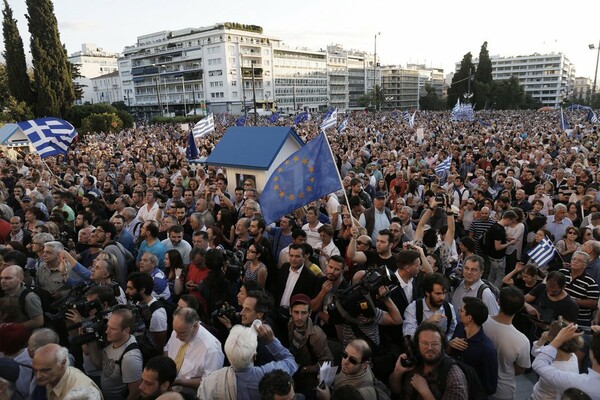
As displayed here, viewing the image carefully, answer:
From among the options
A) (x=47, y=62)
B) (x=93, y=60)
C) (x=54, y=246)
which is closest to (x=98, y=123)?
(x=47, y=62)

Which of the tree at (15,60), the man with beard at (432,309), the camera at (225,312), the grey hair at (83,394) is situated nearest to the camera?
the grey hair at (83,394)

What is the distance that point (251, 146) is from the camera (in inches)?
395

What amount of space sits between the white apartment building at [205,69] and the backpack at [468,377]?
3486 inches

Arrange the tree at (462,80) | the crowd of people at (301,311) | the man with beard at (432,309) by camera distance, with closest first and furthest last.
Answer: the crowd of people at (301,311) → the man with beard at (432,309) → the tree at (462,80)

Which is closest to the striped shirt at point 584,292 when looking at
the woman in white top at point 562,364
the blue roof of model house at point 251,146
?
the woman in white top at point 562,364

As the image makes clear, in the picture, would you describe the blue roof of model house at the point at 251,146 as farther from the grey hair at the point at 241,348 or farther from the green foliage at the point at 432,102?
the green foliage at the point at 432,102

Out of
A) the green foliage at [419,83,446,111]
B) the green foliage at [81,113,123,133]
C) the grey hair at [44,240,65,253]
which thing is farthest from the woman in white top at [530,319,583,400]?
the green foliage at [419,83,446,111]

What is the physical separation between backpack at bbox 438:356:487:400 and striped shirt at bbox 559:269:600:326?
6.55 feet

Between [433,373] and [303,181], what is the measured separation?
3392 mm

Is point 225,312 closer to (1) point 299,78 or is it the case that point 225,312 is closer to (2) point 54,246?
(2) point 54,246

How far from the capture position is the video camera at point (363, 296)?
11.1ft

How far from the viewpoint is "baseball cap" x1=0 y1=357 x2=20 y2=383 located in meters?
2.86

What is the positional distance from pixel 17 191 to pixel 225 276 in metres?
6.76

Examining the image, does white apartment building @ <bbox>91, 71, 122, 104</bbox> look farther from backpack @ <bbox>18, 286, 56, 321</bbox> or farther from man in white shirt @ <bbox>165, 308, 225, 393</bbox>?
man in white shirt @ <bbox>165, 308, 225, 393</bbox>
